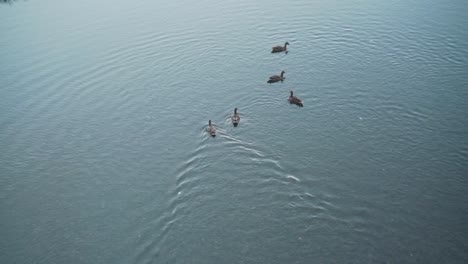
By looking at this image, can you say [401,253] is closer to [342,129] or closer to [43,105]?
[342,129]

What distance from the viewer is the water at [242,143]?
16625mm

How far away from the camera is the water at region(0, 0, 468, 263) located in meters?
16.6

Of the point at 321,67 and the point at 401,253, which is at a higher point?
the point at 321,67

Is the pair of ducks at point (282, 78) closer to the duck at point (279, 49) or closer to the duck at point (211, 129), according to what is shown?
the duck at point (279, 49)

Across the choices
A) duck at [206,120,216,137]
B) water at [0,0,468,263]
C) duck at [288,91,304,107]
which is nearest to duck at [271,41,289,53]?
water at [0,0,468,263]

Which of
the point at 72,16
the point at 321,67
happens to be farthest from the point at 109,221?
the point at 72,16

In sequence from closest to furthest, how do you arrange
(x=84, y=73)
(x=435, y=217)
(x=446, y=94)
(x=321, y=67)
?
(x=435, y=217) → (x=446, y=94) → (x=321, y=67) → (x=84, y=73)

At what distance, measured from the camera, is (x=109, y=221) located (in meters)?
18.3

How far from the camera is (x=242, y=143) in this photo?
21.9m

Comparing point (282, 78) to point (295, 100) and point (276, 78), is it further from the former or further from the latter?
point (295, 100)

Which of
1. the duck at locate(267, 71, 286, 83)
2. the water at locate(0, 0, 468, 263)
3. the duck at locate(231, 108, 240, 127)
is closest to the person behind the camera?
the water at locate(0, 0, 468, 263)

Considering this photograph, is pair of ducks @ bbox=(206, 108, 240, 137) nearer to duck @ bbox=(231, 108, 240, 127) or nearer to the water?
duck @ bbox=(231, 108, 240, 127)

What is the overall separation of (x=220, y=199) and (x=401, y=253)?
28.3ft

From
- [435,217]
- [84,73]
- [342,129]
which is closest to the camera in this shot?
[435,217]
